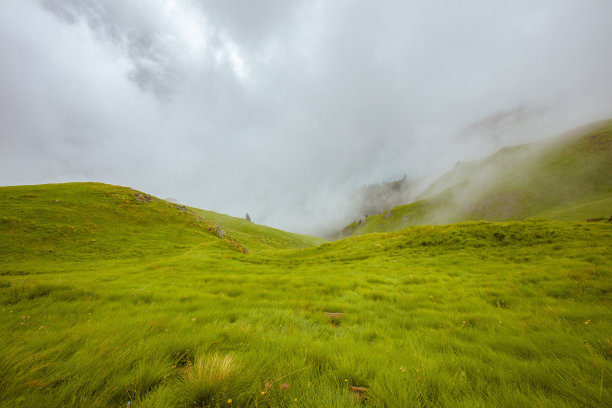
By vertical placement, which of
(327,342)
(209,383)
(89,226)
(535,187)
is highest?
(535,187)

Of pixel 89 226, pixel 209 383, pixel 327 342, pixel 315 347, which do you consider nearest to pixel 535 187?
pixel 327 342

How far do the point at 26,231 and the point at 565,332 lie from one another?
40828 millimetres

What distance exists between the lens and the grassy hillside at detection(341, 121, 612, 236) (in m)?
71.9

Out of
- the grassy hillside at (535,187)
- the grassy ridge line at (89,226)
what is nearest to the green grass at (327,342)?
the grassy ridge line at (89,226)

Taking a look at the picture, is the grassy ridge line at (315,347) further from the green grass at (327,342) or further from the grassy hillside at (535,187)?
the grassy hillside at (535,187)

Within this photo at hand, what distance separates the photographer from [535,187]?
290 feet

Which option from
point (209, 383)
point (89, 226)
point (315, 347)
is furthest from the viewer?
point (89, 226)

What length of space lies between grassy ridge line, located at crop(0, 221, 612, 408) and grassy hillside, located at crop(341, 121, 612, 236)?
8292cm

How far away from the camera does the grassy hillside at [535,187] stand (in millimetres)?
71875

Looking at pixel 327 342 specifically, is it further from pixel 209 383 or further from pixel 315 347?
pixel 209 383

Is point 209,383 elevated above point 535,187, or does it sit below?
below

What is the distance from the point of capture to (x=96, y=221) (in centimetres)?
2889

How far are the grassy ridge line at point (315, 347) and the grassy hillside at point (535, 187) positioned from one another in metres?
82.9

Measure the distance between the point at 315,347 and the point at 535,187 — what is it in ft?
434
